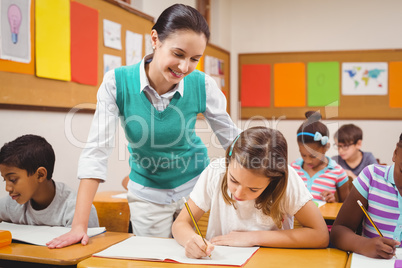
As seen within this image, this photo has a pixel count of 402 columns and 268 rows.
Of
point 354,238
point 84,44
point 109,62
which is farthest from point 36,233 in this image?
point 109,62

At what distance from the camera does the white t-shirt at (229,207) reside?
55.7 inches

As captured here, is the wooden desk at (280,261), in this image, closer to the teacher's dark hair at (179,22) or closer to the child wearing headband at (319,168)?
the teacher's dark hair at (179,22)

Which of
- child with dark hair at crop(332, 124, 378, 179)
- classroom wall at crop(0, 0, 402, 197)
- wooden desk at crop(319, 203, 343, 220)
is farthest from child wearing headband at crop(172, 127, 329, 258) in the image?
classroom wall at crop(0, 0, 402, 197)

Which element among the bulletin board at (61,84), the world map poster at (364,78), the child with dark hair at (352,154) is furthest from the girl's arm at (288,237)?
the world map poster at (364,78)

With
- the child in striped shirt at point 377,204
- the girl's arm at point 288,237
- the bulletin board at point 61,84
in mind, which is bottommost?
the girl's arm at point 288,237

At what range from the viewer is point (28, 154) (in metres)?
1.75

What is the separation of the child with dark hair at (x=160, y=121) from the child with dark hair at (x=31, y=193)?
275mm

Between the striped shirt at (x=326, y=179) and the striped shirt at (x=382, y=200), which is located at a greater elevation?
the striped shirt at (x=382, y=200)

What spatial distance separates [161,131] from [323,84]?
401 centimetres

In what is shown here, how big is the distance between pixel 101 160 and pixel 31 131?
1.01 meters

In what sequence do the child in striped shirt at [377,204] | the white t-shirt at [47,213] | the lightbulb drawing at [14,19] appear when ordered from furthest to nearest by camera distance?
the lightbulb drawing at [14,19]
the white t-shirt at [47,213]
the child in striped shirt at [377,204]

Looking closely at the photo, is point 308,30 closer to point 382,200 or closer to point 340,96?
point 340,96

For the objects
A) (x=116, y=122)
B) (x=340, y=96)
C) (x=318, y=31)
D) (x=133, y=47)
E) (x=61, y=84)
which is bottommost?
(x=116, y=122)

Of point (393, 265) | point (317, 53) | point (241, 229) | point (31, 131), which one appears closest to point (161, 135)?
point (241, 229)
